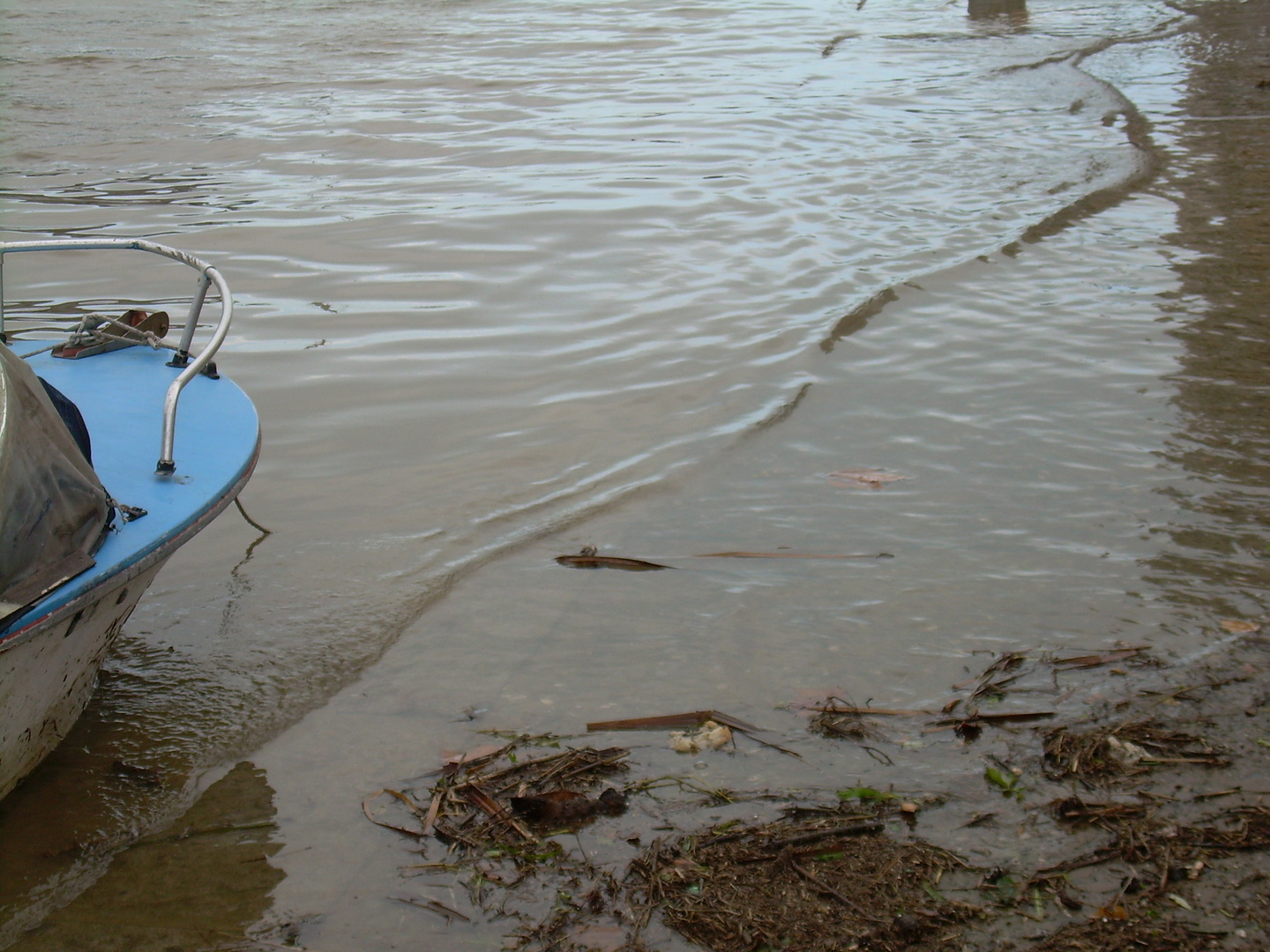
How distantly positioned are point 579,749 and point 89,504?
1.62 meters

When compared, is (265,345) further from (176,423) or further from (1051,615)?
(1051,615)

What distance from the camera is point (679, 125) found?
41.5 ft

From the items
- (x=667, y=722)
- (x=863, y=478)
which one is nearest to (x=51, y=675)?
(x=667, y=722)

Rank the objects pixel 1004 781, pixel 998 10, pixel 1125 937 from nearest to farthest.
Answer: pixel 1125 937
pixel 1004 781
pixel 998 10

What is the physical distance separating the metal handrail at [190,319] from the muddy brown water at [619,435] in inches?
30.0

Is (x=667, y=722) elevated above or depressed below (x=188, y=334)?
below

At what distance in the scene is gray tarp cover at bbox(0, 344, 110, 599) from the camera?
278 cm

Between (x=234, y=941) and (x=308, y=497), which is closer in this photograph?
(x=234, y=941)

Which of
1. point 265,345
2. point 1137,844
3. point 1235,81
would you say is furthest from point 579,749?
point 1235,81

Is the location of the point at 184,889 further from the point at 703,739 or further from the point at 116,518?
the point at 703,739

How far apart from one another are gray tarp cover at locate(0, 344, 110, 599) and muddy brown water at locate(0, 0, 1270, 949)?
78 cm

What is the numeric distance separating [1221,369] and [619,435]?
342 centimetres

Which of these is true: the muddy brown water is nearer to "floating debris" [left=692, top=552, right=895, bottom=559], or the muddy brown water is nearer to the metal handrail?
"floating debris" [left=692, top=552, right=895, bottom=559]

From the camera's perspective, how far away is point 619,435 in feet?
18.5
